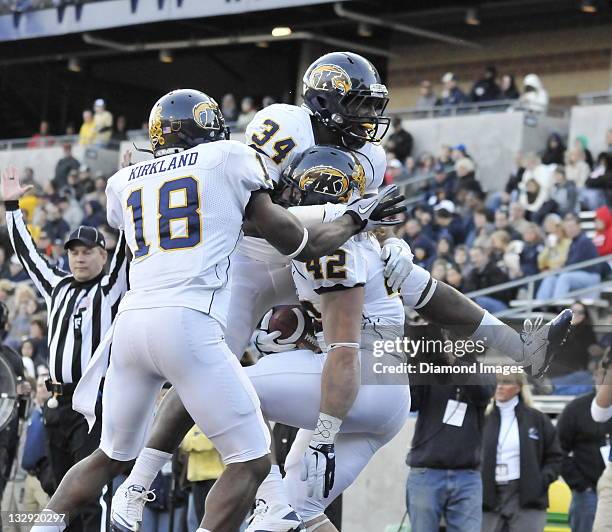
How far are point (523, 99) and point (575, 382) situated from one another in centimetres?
911

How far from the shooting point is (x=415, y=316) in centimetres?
988

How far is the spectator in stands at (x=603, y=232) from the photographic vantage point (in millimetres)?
12695

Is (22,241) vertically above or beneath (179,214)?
beneath

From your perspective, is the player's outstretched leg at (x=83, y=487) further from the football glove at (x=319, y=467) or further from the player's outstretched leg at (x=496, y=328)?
the player's outstretched leg at (x=496, y=328)

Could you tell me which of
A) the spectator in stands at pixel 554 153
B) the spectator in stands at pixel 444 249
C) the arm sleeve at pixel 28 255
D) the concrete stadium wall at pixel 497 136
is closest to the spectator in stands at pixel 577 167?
the spectator in stands at pixel 554 153

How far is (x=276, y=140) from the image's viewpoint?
235 inches

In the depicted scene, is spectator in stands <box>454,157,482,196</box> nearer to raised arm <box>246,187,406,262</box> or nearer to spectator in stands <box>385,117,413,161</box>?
spectator in stands <box>385,117,413,161</box>

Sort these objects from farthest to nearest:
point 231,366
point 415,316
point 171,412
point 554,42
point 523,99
→ point 554,42 < point 523,99 < point 415,316 < point 171,412 < point 231,366

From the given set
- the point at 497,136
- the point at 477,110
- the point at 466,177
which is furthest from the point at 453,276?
the point at 477,110

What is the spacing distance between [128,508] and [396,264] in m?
1.48

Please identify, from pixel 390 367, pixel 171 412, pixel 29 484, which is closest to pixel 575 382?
pixel 390 367

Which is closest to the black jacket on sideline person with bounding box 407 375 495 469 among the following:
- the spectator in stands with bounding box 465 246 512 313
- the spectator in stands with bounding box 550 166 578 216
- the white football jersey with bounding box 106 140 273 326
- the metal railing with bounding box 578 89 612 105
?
the white football jersey with bounding box 106 140 273 326

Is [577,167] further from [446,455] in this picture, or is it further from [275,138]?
[275,138]

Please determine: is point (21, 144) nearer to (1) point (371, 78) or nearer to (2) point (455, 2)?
(2) point (455, 2)
